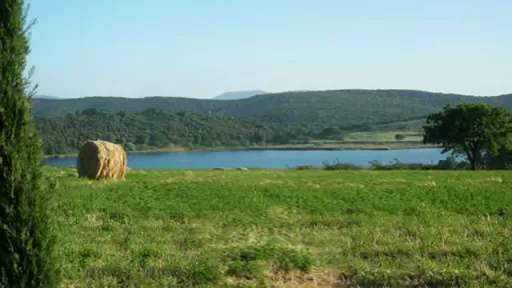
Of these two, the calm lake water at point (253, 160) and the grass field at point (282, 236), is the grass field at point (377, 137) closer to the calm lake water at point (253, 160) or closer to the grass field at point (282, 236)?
the calm lake water at point (253, 160)

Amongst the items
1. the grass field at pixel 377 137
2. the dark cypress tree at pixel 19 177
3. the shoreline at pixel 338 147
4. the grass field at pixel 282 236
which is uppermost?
the dark cypress tree at pixel 19 177

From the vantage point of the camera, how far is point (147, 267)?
10.0 metres

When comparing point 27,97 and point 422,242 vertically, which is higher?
point 27,97

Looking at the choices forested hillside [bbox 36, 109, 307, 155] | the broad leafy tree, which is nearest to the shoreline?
forested hillside [bbox 36, 109, 307, 155]

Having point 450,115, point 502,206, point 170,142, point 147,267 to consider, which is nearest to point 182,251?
point 147,267

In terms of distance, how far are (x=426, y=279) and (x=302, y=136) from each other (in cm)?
14956

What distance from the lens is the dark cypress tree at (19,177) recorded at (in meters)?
6.86

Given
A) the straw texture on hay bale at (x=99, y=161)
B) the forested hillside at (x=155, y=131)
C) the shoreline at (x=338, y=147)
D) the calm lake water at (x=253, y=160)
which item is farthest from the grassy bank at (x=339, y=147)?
the straw texture on hay bale at (x=99, y=161)

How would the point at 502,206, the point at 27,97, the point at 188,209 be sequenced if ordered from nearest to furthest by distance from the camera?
the point at 27,97 < the point at 188,209 < the point at 502,206

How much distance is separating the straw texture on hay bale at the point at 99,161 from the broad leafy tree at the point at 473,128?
119ft

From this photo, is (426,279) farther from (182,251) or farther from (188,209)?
(188,209)

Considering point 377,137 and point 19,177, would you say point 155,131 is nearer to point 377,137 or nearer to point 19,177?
point 377,137

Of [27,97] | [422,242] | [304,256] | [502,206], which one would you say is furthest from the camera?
[502,206]

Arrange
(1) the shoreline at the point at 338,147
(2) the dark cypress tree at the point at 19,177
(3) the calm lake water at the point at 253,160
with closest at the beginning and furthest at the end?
(2) the dark cypress tree at the point at 19,177 → (3) the calm lake water at the point at 253,160 → (1) the shoreline at the point at 338,147
